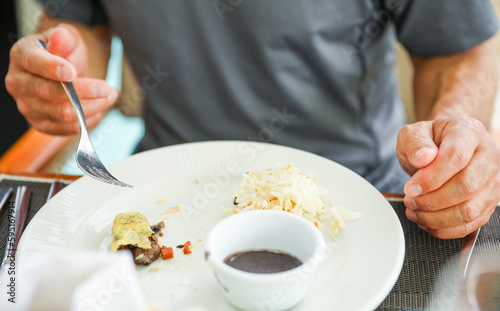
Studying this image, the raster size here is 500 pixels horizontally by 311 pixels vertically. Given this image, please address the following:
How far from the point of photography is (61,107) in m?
1.31

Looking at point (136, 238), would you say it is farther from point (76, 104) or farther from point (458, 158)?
point (458, 158)

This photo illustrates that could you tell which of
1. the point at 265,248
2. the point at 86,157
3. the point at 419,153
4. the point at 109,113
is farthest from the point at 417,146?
the point at 109,113

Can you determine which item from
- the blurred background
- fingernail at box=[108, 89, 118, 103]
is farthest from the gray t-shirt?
fingernail at box=[108, 89, 118, 103]

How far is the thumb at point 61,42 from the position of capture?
51.5 inches

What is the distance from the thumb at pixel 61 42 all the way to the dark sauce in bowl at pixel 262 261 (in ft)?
2.84

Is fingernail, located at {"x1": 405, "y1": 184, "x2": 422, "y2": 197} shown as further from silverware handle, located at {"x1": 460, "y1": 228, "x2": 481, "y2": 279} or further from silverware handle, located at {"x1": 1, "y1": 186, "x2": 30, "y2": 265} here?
silverware handle, located at {"x1": 1, "y1": 186, "x2": 30, "y2": 265}

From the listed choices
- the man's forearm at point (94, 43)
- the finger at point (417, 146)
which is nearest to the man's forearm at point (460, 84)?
the finger at point (417, 146)

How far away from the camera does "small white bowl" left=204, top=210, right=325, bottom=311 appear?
0.75 m

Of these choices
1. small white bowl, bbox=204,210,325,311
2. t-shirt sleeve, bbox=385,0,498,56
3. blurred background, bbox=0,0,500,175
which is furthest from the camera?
blurred background, bbox=0,0,500,175

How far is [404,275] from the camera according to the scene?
0.93 meters

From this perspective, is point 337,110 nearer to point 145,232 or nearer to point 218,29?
point 218,29

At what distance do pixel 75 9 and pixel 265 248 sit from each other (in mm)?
1383

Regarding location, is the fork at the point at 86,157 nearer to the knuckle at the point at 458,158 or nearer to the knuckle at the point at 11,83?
the knuckle at the point at 11,83

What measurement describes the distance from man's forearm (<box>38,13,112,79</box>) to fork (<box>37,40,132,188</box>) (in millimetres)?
638
